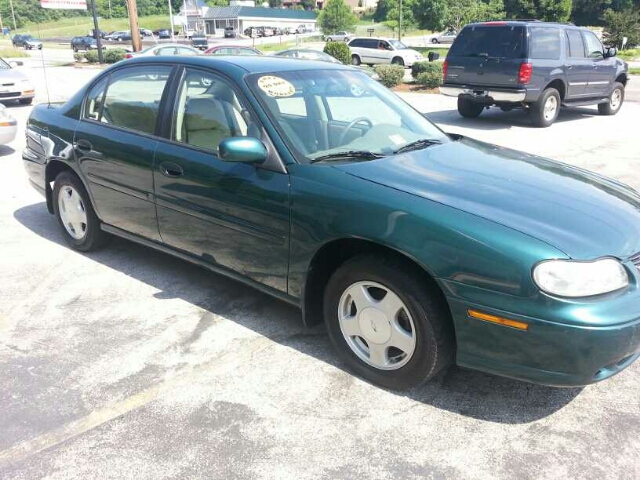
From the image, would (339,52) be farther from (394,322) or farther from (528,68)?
(394,322)

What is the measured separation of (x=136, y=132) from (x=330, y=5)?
6777 centimetres

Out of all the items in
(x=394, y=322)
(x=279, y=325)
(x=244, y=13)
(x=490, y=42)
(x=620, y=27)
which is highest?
(x=244, y=13)

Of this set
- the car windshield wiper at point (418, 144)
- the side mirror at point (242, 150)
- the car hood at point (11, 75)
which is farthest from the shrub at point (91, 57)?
the side mirror at point (242, 150)

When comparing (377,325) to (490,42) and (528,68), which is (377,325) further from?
(490,42)

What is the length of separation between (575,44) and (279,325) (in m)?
11.0

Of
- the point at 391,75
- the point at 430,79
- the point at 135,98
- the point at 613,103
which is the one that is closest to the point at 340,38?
the point at 391,75

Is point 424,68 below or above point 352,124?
below

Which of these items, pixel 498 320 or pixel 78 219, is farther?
pixel 78 219

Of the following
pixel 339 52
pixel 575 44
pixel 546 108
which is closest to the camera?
pixel 546 108

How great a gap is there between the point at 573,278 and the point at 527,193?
0.71 metres

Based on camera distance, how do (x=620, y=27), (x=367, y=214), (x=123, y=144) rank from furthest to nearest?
(x=620, y=27), (x=123, y=144), (x=367, y=214)

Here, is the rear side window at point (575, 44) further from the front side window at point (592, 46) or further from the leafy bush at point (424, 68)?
the leafy bush at point (424, 68)

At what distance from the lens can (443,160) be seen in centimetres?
342

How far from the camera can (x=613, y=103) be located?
13547 mm
